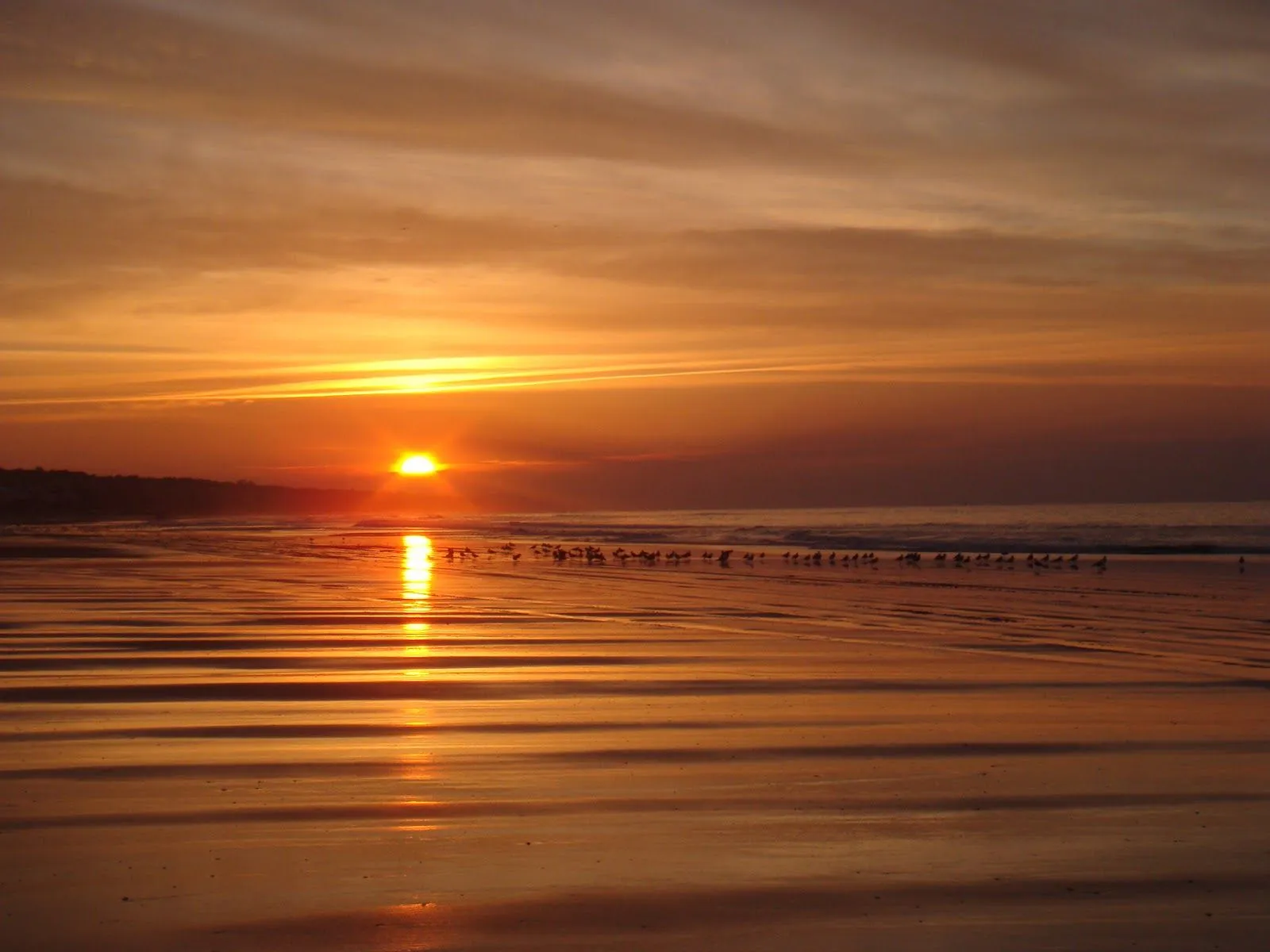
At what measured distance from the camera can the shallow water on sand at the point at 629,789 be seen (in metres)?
6.01

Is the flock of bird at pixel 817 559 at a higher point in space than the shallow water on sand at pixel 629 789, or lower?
higher

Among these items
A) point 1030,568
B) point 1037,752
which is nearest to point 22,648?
point 1037,752

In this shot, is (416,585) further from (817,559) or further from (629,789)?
(629,789)

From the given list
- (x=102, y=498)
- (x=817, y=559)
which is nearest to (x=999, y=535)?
(x=817, y=559)

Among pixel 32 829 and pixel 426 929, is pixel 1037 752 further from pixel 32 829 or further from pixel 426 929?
pixel 32 829

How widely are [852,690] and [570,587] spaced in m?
18.4

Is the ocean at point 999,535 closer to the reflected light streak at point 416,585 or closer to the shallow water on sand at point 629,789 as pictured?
the reflected light streak at point 416,585

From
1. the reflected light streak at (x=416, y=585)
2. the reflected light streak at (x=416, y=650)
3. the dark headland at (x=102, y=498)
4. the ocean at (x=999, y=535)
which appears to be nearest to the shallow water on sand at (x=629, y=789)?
the reflected light streak at (x=416, y=650)

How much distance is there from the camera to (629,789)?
8.41m

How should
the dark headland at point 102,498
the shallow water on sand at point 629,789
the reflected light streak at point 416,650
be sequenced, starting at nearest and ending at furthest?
the shallow water on sand at point 629,789 < the reflected light streak at point 416,650 < the dark headland at point 102,498

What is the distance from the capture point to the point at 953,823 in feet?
24.9

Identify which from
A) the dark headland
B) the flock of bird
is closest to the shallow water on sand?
the flock of bird

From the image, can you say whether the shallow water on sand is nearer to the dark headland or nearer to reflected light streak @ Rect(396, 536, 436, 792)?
reflected light streak @ Rect(396, 536, 436, 792)

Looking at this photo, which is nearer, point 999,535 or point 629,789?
point 629,789
